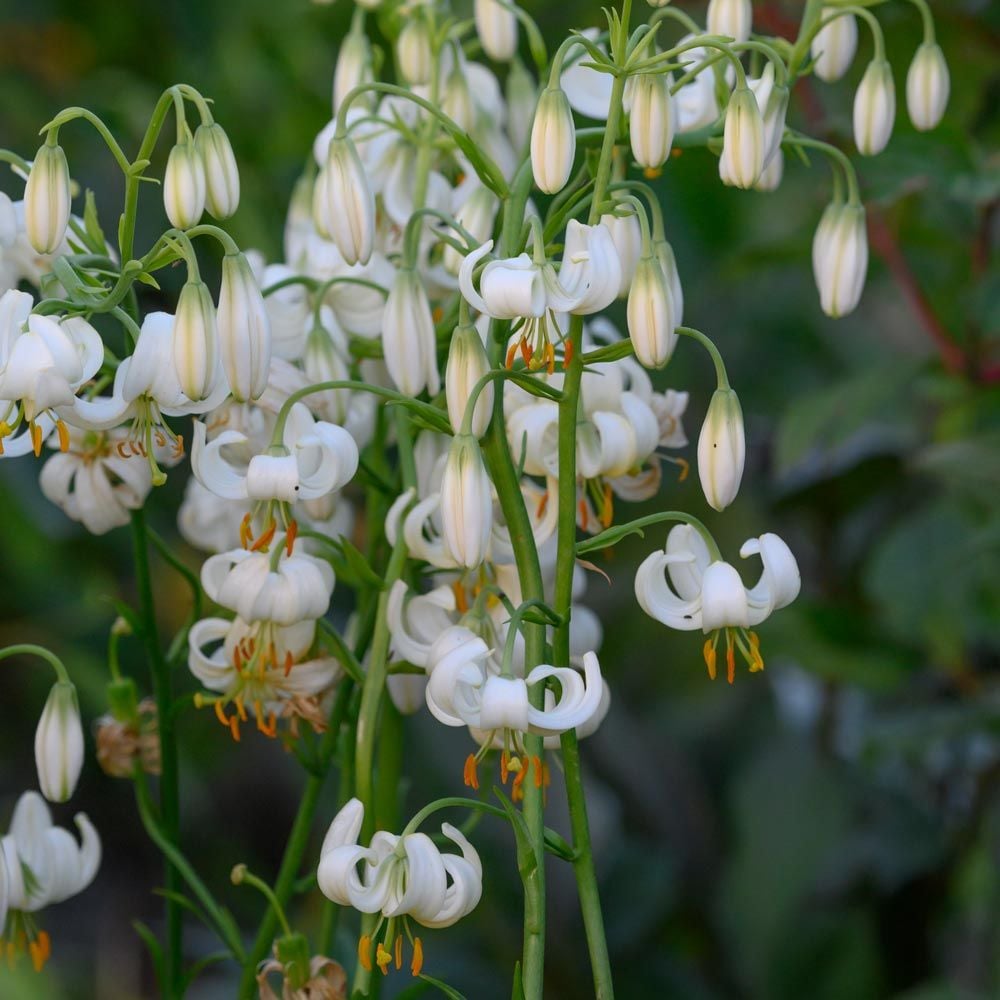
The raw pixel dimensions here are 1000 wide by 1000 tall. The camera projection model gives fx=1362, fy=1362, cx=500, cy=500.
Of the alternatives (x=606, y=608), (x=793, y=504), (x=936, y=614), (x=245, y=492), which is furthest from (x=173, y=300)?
(x=245, y=492)

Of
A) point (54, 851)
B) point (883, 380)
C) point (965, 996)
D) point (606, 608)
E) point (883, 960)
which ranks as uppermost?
point (883, 380)

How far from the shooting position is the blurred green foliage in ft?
3.06

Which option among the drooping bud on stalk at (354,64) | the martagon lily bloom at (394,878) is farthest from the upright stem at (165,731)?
the drooping bud on stalk at (354,64)

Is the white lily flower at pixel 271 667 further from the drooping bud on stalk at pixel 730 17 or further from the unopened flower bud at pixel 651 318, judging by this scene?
the drooping bud on stalk at pixel 730 17

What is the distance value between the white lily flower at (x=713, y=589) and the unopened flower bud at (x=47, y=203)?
0.23 metres

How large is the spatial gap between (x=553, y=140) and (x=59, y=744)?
11.2 inches

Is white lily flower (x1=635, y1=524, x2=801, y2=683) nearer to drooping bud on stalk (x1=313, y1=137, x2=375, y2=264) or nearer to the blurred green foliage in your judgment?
drooping bud on stalk (x1=313, y1=137, x2=375, y2=264)

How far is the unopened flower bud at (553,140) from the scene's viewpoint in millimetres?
454

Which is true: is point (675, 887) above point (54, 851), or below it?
below

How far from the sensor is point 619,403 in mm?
554

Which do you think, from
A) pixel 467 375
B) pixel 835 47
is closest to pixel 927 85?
pixel 835 47

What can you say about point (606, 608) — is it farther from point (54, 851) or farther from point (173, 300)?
point (54, 851)

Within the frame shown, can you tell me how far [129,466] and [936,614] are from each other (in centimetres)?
59

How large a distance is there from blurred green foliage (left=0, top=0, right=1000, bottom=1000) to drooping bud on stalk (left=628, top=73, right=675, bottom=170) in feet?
1.16
